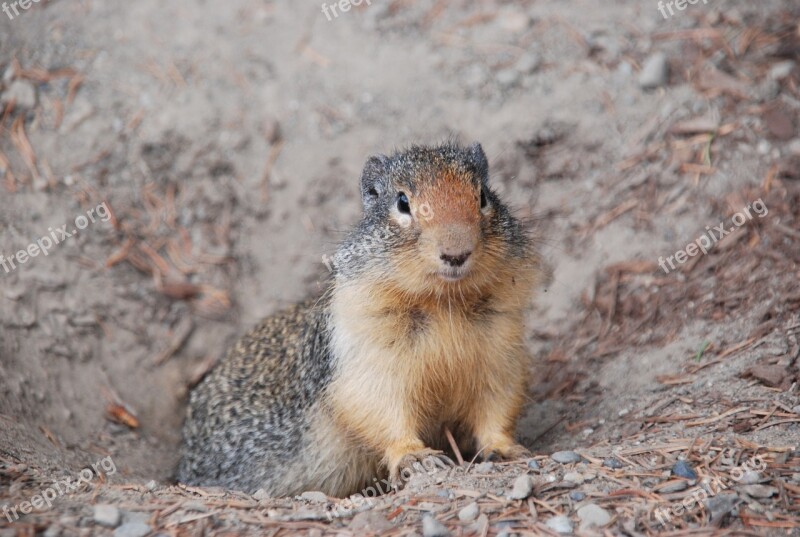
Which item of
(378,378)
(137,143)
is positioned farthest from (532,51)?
(378,378)

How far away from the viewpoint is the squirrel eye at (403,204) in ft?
14.8

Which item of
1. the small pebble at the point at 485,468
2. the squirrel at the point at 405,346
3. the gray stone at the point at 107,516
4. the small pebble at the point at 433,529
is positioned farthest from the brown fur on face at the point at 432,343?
the gray stone at the point at 107,516

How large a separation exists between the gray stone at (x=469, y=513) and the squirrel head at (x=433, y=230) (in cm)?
112

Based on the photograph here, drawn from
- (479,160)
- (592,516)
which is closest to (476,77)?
(479,160)

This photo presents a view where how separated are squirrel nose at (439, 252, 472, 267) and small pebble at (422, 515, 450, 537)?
1231mm

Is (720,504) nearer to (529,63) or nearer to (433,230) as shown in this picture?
(433,230)

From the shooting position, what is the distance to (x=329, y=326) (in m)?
4.91

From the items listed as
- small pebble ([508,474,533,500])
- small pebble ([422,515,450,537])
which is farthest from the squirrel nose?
small pebble ([422,515,450,537])

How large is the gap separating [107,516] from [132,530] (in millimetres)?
149

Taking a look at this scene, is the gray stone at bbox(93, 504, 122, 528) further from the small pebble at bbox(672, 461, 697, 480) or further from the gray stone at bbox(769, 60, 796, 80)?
the gray stone at bbox(769, 60, 796, 80)

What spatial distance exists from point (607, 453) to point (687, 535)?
35.8 inches

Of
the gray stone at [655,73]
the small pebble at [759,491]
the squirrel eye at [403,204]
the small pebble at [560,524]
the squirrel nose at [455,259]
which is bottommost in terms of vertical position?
the small pebble at [759,491]

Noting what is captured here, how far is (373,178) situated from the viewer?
Result: 5.09 m

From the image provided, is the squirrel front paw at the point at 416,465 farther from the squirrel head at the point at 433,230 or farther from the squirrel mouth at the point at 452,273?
the squirrel mouth at the point at 452,273
